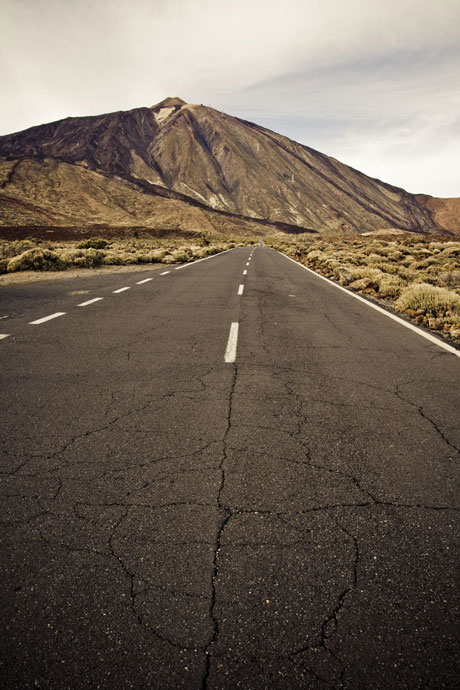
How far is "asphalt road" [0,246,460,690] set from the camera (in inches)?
60.3

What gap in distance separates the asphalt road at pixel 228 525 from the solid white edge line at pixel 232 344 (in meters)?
0.30

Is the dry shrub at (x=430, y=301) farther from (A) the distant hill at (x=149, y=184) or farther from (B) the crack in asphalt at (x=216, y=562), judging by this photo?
(A) the distant hill at (x=149, y=184)

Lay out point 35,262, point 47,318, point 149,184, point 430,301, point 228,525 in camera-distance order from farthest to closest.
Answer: point 149,184 < point 35,262 < point 430,301 < point 47,318 < point 228,525

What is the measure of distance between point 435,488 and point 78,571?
2.38 m

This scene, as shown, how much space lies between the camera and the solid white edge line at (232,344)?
17.1 ft

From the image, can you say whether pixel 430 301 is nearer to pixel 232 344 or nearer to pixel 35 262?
pixel 232 344

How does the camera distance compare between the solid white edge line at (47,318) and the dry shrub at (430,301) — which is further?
the dry shrub at (430,301)

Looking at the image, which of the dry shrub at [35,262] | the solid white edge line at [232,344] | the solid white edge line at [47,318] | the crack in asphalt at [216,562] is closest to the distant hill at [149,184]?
the dry shrub at [35,262]

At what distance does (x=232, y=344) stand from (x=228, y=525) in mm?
3839

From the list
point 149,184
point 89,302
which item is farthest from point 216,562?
point 149,184

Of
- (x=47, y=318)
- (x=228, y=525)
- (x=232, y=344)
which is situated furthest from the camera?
(x=47, y=318)

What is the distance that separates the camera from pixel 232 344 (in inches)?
231

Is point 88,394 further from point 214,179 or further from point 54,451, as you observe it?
point 214,179

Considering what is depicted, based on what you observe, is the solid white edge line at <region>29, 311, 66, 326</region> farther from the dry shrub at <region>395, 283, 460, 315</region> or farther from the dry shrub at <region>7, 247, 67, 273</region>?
the dry shrub at <region>7, 247, 67, 273</region>
